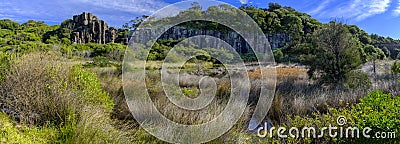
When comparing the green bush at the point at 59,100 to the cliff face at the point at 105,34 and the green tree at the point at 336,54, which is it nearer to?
the green tree at the point at 336,54

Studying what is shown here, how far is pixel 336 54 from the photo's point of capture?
783 centimetres

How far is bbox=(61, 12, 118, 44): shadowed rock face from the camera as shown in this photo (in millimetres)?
30812

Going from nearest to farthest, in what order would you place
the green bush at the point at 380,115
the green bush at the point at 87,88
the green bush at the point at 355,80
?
the green bush at the point at 380,115 → the green bush at the point at 87,88 → the green bush at the point at 355,80

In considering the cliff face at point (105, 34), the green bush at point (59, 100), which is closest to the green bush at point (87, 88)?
the green bush at point (59, 100)

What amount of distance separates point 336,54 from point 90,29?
3007 cm

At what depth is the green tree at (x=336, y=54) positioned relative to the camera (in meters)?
7.72

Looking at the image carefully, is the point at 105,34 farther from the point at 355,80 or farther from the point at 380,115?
the point at 380,115

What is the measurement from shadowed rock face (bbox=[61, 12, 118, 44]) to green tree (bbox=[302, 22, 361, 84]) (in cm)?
2681

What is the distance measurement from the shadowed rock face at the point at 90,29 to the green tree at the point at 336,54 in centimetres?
2681

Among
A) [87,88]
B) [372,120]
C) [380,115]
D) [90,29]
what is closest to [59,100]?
[87,88]

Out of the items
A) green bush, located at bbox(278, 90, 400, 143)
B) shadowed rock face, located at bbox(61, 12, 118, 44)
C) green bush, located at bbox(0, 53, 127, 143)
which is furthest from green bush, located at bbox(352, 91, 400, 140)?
shadowed rock face, located at bbox(61, 12, 118, 44)

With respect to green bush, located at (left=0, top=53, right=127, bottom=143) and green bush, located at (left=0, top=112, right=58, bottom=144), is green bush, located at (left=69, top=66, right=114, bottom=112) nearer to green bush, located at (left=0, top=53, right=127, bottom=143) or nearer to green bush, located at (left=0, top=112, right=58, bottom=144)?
green bush, located at (left=0, top=53, right=127, bottom=143)

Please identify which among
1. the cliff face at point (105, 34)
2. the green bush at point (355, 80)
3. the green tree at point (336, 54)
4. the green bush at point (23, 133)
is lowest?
the green bush at point (23, 133)

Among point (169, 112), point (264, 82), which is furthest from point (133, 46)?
point (169, 112)
